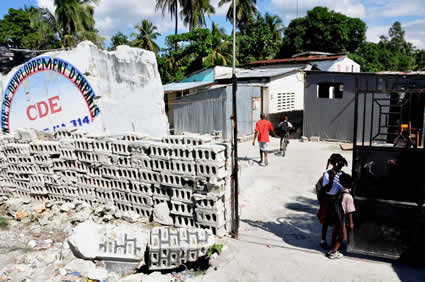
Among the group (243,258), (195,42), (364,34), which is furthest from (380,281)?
(364,34)

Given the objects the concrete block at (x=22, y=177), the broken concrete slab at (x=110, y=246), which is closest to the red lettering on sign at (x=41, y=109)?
the concrete block at (x=22, y=177)

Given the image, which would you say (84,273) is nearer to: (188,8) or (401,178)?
(401,178)

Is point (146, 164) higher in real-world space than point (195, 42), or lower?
lower

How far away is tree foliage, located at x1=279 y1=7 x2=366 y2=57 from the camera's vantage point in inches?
1319

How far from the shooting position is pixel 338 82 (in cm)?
1447

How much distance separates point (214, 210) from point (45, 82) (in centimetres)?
615

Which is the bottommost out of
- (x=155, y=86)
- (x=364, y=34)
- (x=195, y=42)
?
(x=155, y=86)

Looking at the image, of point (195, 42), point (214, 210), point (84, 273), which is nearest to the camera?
point (84, 273)

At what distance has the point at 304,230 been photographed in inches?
236

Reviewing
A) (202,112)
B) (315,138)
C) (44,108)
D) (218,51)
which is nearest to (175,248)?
(44,108)

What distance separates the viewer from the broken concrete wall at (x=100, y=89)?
800 cm

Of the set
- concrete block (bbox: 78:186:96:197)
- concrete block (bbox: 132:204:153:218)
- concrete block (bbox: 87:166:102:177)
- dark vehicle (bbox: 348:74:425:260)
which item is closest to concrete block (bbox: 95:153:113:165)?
concrete block (bbox: 87:166:102:177)

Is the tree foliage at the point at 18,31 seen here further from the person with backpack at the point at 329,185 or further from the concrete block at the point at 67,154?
the person with backpack at the point at 329,185

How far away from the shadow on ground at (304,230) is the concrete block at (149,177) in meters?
1.93
